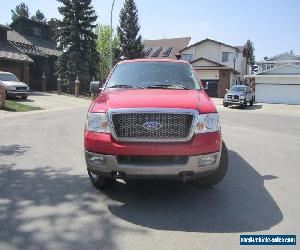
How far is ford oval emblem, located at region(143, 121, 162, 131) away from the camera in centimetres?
504

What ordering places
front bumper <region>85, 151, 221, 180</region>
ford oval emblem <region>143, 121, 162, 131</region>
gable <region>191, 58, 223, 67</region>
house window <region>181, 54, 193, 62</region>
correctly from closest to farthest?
front bumper <region>85, 151, 221, 180</region> → ford oval emblem <region>143, 121, 162, 131</region> → gable <region>191, 58, 223, 67</region> → house window <region>181, 54, 193, 62</region>

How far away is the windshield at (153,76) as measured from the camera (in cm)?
647

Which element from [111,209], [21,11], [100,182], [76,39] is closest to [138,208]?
[111,209]

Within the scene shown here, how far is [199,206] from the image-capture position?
5.26 m

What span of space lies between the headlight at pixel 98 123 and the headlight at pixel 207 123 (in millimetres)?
1191

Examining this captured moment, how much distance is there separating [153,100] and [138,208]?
1.46 m

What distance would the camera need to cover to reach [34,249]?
3.88 meters

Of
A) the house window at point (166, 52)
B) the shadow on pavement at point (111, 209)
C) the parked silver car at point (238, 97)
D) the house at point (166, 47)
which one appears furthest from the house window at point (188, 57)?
the shadow on pavement at point (111, 209)

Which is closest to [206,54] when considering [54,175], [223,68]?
[223,68]

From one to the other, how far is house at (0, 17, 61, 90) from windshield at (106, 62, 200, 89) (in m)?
29.3

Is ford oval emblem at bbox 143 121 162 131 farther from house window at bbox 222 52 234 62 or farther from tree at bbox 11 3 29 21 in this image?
tree at bbox 11 3 29 21

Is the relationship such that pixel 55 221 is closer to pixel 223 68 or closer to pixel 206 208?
pixel 206 208

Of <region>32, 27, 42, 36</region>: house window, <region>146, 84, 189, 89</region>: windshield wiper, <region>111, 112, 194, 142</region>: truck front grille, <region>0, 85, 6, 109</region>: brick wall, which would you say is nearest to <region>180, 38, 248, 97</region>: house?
<region>32, 27, 42, 36</region>: house window

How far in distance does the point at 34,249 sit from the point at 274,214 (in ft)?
9.73
